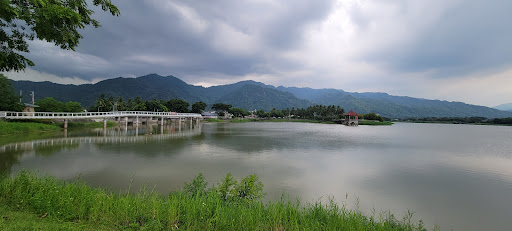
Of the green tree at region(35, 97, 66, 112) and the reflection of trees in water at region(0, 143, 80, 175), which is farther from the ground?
the green tree at region(35, 97, 66, 112)

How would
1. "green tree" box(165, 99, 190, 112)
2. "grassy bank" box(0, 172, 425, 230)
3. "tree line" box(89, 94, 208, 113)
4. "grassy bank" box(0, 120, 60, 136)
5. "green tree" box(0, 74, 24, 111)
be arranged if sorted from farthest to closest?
"green tree" box(165, 99, 190, 112) < "tree line" box(89, 94, 208, 113) < "green tree" box(0, 74, 24, 111) < "grassy bank" box(0, 120, 60, 136) < "grassy bank" box(0, 172, 425, 230)

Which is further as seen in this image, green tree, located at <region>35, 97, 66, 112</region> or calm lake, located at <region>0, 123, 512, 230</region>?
green tree, located at <region>35, 97, 66, 112</region>

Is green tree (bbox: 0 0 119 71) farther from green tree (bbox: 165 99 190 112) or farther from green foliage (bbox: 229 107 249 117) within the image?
green foliage (bbox: 229 107 249 117)

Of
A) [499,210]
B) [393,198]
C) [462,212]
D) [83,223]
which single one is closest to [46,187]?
[83,223]

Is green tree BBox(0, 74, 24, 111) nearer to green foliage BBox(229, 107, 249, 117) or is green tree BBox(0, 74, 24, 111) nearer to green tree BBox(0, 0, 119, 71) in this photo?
green tree BBox(0, 0, 119, 71)

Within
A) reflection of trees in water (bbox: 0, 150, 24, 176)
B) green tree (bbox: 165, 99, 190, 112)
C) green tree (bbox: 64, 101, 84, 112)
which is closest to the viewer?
reflection of trees in water (bbox: 0, 150, 24, 176)

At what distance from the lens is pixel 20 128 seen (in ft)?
90.1

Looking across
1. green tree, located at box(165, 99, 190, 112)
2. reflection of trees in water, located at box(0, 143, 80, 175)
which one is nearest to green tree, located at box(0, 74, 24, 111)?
reflection of trees in water, located at box(0, 143, 80, 175)

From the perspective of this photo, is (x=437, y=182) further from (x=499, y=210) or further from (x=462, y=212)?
(x=462, y=212)

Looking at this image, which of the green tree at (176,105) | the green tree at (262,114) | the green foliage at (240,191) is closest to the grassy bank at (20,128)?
A: the green foliage at (240,191)

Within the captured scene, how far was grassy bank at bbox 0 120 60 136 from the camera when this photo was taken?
83.1 ft

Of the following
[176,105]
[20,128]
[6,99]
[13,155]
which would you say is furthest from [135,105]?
[13,155]

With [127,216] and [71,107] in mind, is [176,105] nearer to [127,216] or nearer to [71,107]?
[71,107]

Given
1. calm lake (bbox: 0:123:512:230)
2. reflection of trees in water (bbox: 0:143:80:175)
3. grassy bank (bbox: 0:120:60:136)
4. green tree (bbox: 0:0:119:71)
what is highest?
green tree (bbox: 0:0:119:71)
